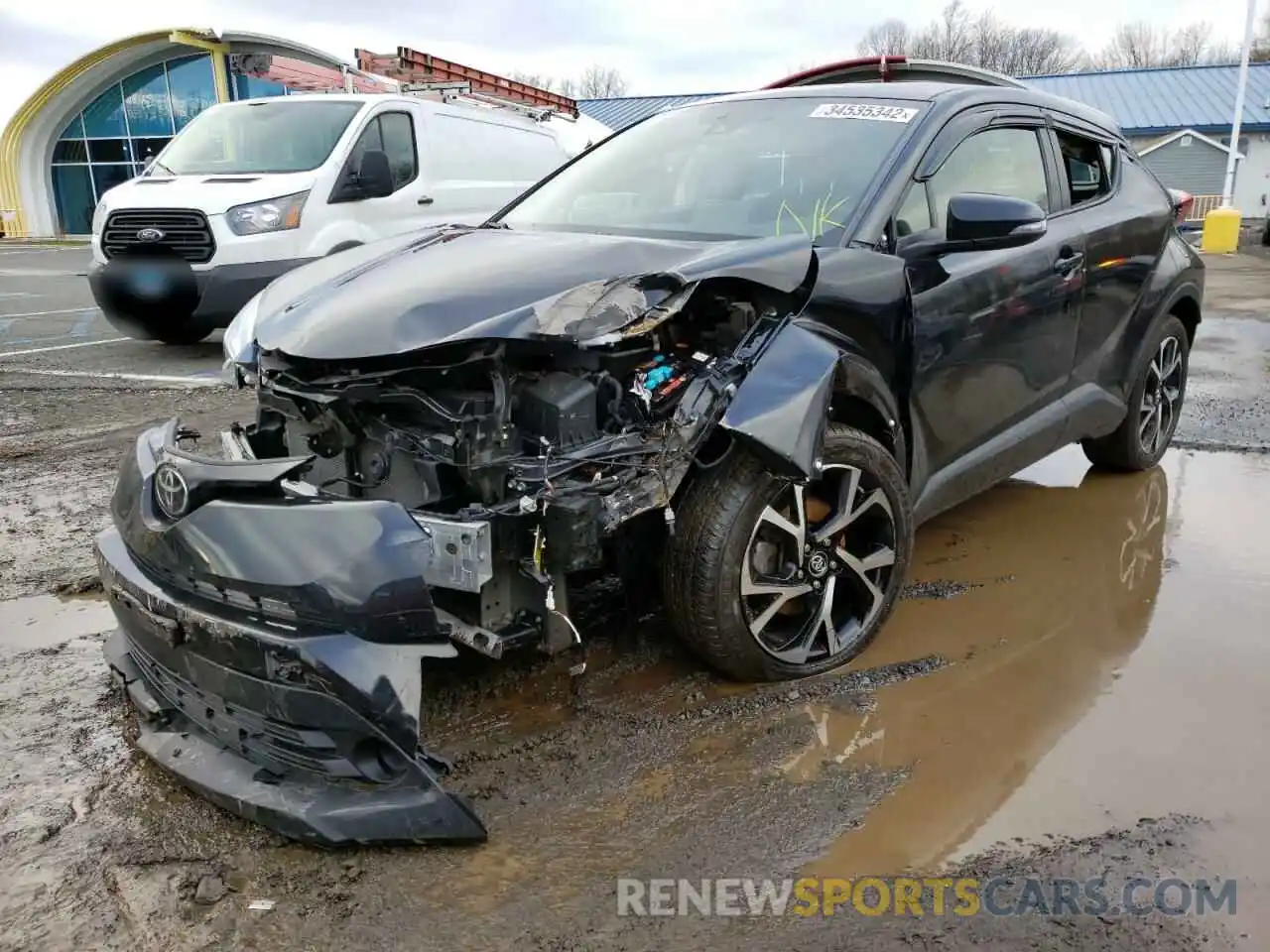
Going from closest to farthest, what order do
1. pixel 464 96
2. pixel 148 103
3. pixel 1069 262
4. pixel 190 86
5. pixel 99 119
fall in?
pixel 1069 262, pixel 464 96, pixel 190 86, pixel 148 103, pixel 99 119

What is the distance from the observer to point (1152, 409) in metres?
4.81

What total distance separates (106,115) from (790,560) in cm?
3521

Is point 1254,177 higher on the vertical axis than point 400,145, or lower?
lower

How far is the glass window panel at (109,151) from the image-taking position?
3139 cm

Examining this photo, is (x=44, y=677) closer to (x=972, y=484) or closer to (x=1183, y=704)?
(x=972, y=484)

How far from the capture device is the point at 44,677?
304 cm

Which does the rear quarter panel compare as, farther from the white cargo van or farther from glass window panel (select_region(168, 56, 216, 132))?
glass window panel (select_region(168, 56, 216, 132))

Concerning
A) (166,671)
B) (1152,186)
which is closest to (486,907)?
(166,671)

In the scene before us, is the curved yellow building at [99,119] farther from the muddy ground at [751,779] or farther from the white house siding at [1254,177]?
the white house siding at [1254,177]

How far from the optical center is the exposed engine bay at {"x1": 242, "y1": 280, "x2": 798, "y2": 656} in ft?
7.63

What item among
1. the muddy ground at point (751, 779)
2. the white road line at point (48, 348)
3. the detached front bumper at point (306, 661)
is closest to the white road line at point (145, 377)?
the white road line at point (48, 348)

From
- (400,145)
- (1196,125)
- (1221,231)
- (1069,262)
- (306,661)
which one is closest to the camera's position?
(306,661)

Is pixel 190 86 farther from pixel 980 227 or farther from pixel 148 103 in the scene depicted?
pixel 980 227

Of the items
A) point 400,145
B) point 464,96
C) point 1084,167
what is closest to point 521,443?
point 1084,167
